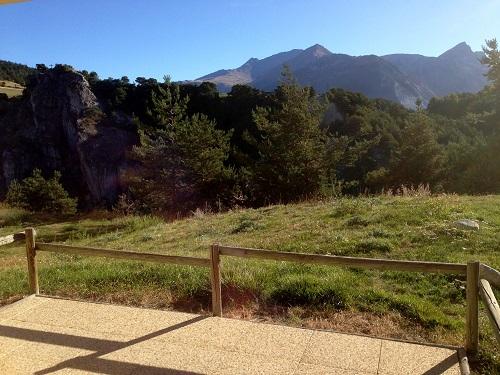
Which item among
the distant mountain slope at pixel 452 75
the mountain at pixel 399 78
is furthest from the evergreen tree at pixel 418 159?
the distant mountain slope at pixel 452 75

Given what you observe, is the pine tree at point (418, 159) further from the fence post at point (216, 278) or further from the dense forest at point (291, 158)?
the fence post at point (216, 278)

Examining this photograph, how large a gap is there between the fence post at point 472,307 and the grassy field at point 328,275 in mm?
153

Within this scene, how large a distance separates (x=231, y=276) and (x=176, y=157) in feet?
62.4

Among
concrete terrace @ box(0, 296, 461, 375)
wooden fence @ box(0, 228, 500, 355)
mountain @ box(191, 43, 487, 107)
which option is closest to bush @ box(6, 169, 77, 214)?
wooden fence @ box(0, 228, 500, 355)

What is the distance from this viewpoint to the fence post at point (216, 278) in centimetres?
562

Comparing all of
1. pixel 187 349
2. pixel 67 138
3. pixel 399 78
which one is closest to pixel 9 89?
pixel 67 138

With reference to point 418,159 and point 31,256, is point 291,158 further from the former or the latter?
point 31,256

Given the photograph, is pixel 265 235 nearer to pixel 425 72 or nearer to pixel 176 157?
pixel 176 157

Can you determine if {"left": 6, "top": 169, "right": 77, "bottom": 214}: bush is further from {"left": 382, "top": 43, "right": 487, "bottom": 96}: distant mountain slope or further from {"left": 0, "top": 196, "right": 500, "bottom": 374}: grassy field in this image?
{"left": 382, "top": 43, "right": 487, "bottom": 96}: distant mountain slope

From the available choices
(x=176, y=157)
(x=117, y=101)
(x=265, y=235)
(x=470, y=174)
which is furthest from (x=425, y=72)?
(x=265, y=235)

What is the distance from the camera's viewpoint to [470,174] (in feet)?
104

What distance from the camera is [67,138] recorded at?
3000 inches

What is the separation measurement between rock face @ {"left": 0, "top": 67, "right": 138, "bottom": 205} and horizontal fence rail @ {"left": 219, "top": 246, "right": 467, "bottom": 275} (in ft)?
205

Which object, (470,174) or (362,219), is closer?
(362,219)
